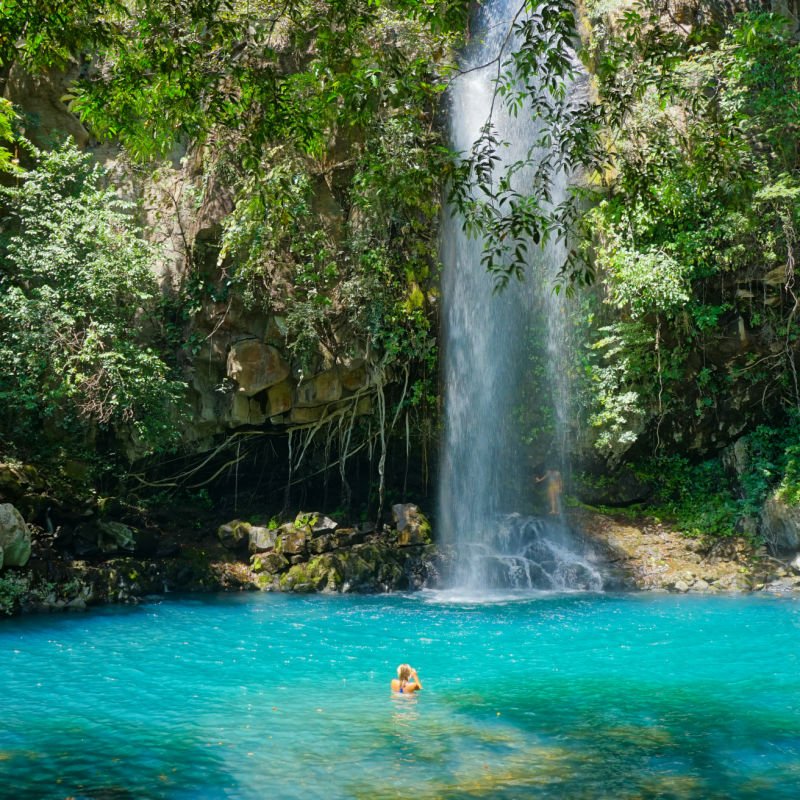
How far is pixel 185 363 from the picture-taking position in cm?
1462

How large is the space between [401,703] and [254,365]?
8.15m

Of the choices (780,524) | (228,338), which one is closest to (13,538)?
(228,338)

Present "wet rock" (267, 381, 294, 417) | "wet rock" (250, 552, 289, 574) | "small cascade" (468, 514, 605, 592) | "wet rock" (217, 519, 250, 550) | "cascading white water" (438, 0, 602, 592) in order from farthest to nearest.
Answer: "cascading white water" (438, 0, 602, 592) → "wet rock" (267, 381, 294, 417) → "wet rock" (217, 519, 250, 550) → "small cascade" (468, 514, 605, 592) → "wet rock" (250, 552, 289, 574)

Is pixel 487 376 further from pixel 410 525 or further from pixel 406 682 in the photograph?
pixel 406 682

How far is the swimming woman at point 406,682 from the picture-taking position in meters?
7.50

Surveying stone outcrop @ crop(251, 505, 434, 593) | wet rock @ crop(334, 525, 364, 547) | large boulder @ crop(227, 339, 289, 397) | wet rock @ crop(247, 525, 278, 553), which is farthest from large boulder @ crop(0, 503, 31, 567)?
wet rock @ crop(334, 525, 364, 547)

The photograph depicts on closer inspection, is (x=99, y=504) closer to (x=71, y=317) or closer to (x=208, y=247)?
(x=71, y=317)

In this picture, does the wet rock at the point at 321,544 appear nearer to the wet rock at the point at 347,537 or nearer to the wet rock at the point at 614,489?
→ the wet rock at the point at 347,537

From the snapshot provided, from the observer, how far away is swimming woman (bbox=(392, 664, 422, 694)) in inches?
295

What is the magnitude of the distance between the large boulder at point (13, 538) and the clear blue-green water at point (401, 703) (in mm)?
919

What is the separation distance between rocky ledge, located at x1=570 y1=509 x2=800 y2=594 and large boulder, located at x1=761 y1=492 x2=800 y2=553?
0.17 metres

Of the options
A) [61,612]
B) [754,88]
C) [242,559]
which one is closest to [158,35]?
[61,612]

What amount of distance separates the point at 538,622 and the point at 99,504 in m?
7.26

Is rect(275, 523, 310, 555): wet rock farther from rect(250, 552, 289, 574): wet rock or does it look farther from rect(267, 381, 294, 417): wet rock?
rect(267, 381, 294, 417): wet rock
